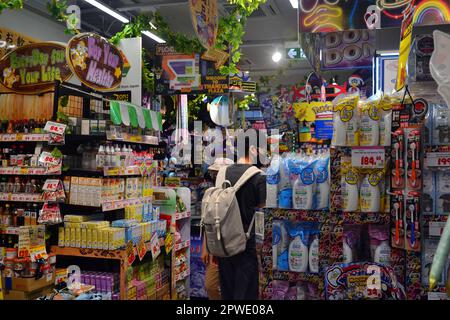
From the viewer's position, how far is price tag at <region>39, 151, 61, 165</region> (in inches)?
166

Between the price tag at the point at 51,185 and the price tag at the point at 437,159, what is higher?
the price tag at the point at 437,159

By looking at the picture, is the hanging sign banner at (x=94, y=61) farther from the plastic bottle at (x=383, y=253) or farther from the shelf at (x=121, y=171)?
the plastic bottle at (x=383, y=253)

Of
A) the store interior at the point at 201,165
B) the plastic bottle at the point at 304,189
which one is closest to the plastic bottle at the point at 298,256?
the store interior at the point at 201,165

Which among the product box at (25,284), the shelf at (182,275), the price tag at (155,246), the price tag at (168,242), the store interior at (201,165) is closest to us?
the store interior at (201,165)

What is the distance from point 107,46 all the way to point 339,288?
3378 millimetres

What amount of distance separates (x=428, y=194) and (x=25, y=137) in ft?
11.4

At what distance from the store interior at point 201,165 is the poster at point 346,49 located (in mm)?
23

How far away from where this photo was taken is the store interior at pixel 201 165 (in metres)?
2.77

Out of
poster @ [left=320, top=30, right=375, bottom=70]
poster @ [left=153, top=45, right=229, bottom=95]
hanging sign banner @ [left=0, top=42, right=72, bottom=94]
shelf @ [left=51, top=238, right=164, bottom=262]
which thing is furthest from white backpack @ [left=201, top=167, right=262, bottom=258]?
poster @ [left=153, top=45, right=229, bottom=95]

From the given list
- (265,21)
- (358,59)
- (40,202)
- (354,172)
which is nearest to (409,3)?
(354,172)

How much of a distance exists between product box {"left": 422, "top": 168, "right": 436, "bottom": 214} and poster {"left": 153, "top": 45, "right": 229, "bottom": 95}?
4442 mm

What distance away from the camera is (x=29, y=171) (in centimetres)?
430

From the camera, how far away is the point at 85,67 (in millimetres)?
4445

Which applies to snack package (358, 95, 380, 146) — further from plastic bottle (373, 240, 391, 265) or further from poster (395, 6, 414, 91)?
plastic bottle (373, 240, 391, 265)
